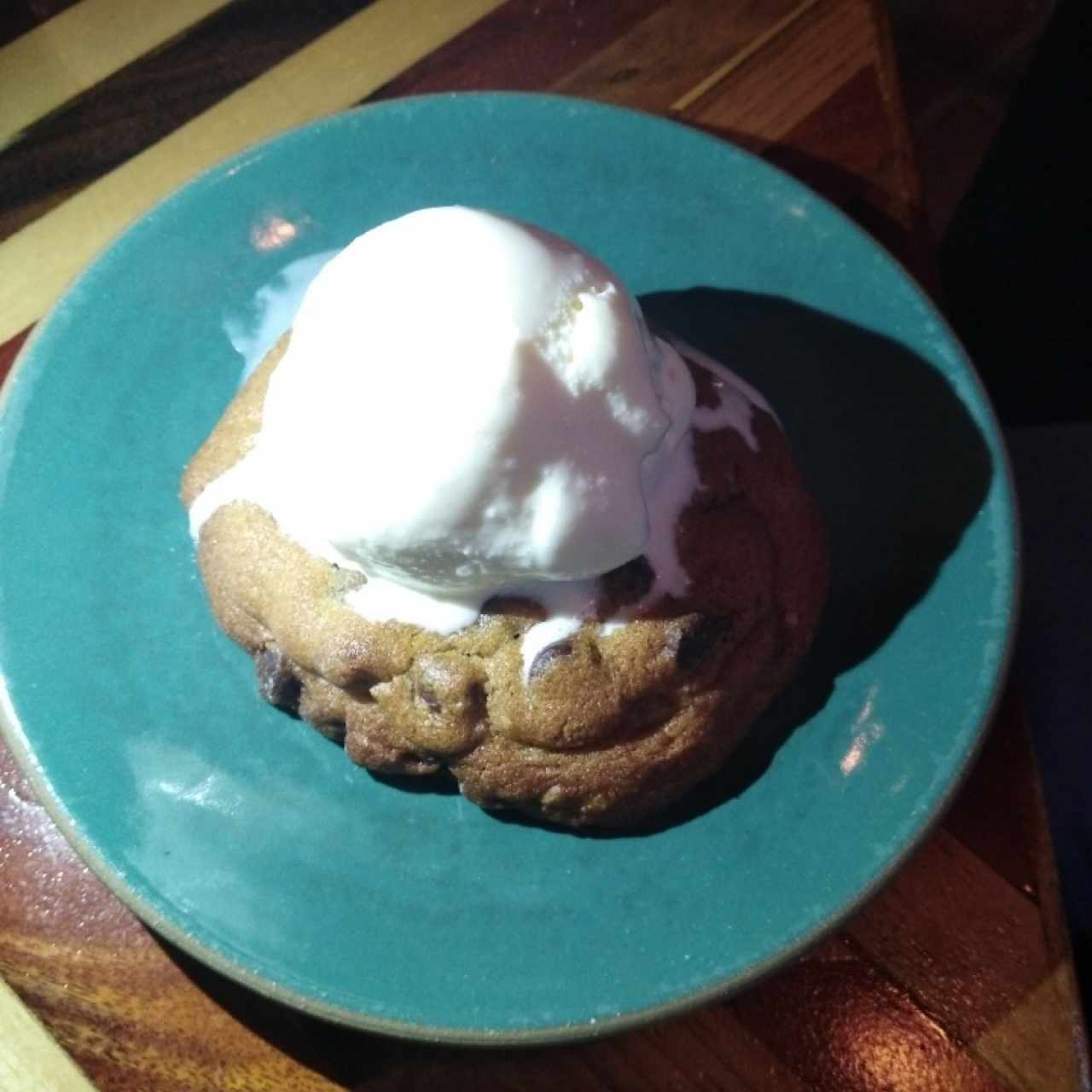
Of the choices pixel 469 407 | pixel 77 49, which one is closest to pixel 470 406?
pixel 469 407

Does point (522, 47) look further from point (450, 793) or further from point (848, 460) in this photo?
point (450, 793)

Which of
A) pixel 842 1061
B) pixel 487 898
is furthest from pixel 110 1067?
pixel 842 1061

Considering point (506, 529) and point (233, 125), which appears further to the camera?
point (233, 125)

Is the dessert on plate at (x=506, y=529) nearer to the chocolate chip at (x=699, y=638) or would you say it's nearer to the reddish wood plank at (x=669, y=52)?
the chocolate chip at (x=699, y=638)

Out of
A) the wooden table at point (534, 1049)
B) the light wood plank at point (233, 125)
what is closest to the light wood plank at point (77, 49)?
the wooden table at point (534, 1049)

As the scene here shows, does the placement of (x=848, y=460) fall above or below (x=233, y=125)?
below

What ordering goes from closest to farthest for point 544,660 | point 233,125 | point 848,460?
1. point 544,660
2. point 848,460
3. point 233,125

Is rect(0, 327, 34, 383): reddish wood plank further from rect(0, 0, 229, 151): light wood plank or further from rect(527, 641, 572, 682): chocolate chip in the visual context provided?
rect(527, 641, 572, 682): chocolate chip
